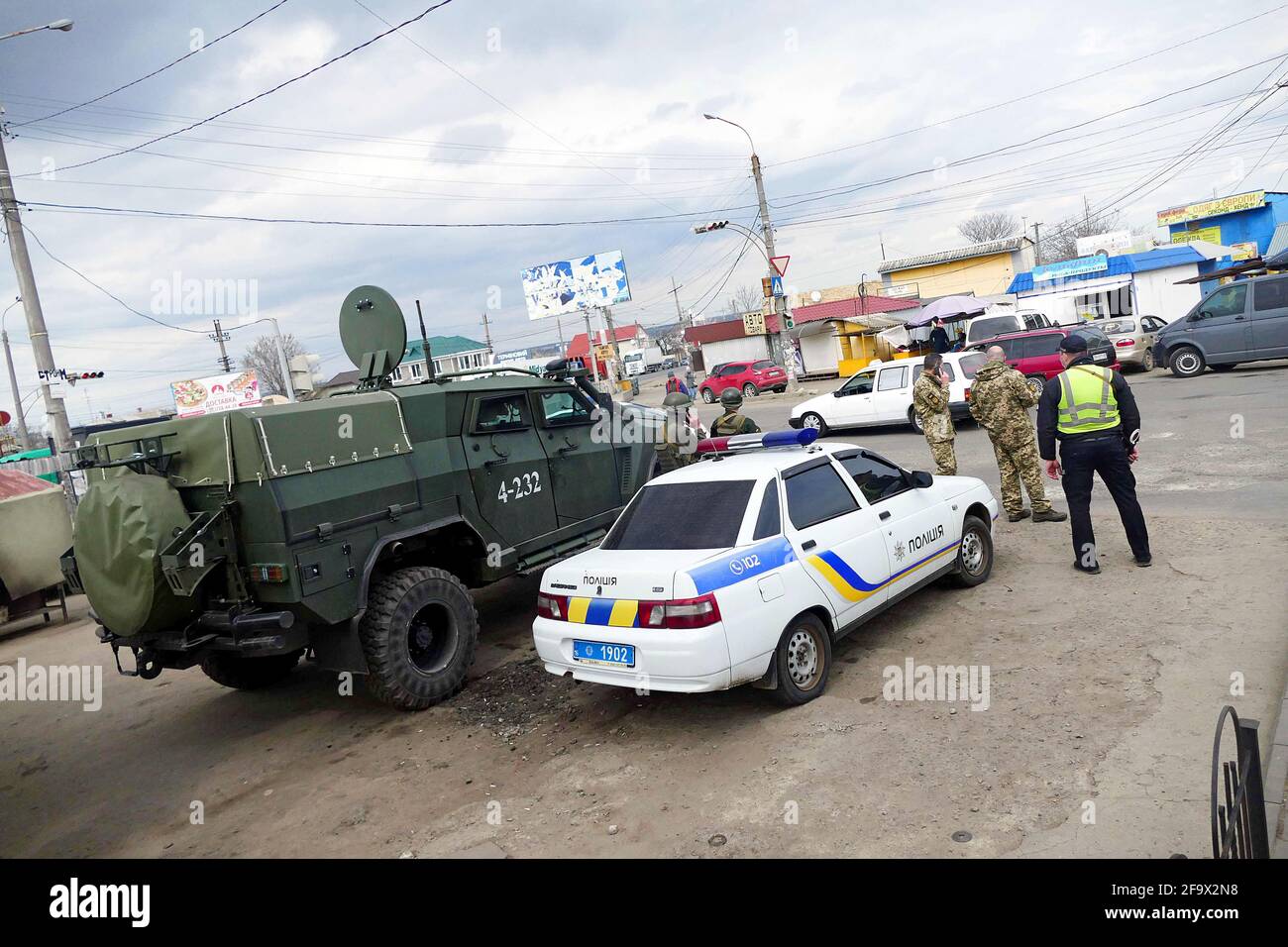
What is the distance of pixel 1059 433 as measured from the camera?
7094mm

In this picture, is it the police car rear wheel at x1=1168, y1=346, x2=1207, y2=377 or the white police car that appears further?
the police car rear wheel at x1=1168, y1=346, x2=1207, y2=377

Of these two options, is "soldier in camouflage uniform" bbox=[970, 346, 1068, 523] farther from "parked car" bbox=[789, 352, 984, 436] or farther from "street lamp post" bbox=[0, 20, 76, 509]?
"street lamp post" bbox=[0, 20, 76, 509]

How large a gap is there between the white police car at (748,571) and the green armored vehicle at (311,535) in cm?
125

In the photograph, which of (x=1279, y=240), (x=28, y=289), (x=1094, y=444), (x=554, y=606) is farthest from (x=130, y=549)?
(x=1279, y=240)

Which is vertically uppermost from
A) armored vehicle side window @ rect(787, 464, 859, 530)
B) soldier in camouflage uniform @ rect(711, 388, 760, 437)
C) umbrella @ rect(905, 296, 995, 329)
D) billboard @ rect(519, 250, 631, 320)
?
billboard @ rect(519, 250, 631, 320)

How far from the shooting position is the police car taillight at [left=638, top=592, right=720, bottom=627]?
469 centimetres

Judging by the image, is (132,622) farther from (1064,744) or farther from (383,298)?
(1064,744)

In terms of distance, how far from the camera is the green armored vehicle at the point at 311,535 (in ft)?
18.1

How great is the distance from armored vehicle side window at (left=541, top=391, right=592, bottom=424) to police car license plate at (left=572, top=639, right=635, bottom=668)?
3065 mm

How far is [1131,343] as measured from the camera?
67.7 feet

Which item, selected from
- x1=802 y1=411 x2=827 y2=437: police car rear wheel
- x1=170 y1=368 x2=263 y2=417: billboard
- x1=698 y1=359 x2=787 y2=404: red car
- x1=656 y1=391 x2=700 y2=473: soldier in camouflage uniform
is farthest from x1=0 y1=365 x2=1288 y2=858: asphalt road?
x1=170 y1=368 x2=263 y2=417: billboard

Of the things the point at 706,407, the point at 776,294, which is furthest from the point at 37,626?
the point at 706,407

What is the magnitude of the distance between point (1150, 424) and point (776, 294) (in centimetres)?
1527

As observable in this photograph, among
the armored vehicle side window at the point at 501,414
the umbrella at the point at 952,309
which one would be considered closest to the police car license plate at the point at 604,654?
the armored vehicle side window at the point at 501,414
